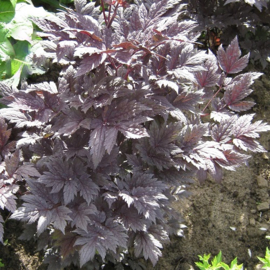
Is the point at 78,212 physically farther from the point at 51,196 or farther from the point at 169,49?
the point at 169,49

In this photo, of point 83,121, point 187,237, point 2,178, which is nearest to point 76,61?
point 83,121

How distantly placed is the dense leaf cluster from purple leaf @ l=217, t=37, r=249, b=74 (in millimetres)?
105

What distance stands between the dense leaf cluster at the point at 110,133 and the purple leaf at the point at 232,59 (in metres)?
0.11

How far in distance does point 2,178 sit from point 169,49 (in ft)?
3.71

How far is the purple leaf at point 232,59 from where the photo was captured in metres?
2.13

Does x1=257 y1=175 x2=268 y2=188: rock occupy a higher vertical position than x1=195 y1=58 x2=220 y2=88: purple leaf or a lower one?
lower

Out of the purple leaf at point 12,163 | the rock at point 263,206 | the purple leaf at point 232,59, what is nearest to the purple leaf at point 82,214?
the purple leaf at point 12,163

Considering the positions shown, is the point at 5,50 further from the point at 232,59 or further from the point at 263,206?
the point at 263,206

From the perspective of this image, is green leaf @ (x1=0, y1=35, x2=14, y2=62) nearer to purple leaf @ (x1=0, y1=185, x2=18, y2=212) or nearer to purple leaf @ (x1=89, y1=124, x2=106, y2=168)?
purple leaf @ (x1=0, y1=185, x2=18, y2=212)

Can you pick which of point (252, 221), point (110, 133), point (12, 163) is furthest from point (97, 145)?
point (252, 221)

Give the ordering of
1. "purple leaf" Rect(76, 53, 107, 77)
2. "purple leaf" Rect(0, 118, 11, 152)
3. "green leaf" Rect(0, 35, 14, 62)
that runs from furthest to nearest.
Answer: "green leaf" Rect(0, 35, 14, 62), "purple leaf" Rect(0, 118, 11, 152), "purple leaf" Rect(76, 53, 107, 77)

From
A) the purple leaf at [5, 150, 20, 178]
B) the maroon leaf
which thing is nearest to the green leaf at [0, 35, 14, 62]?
the purple leaf at [5, 150, 20, 178]

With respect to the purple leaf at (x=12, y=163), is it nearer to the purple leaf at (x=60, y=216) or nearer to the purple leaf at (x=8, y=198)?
the purple leaf at (x=8, y=198)

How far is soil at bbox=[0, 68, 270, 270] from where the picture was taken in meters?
2.39
